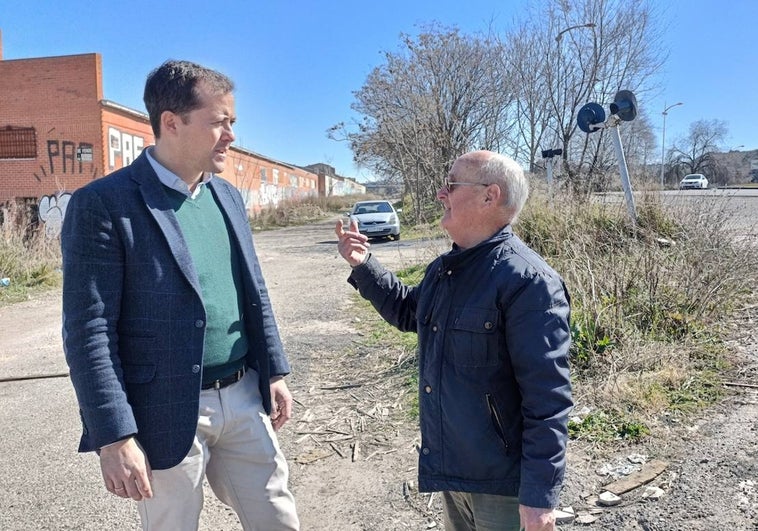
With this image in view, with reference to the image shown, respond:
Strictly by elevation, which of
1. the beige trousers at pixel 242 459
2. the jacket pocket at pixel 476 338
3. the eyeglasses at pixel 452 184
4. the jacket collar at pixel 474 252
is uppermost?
the eyeglasses at pixel 452 184

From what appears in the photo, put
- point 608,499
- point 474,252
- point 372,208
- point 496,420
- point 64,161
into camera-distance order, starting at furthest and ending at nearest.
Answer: point 64,161 < point 372,208 < point 608,499 < point 474,252 < point 496,420

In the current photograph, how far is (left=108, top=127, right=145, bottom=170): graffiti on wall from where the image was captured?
2155 cm

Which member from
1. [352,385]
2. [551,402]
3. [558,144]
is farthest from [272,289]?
[558,144]

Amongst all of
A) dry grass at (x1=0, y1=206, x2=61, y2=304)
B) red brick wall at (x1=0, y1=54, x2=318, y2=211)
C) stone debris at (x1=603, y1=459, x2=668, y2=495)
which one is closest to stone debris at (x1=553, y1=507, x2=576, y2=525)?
stone debris at (x1=603, y1=459, x2=668, y2=495)

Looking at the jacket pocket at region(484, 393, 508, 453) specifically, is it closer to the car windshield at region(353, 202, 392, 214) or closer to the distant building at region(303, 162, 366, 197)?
the car windshield at region(353, 202, 392, 214)

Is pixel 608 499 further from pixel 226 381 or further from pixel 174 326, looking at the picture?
pixel 174 326

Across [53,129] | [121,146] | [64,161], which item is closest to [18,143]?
[53,129]

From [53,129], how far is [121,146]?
7.93 ft

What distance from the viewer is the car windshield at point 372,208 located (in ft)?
64.1

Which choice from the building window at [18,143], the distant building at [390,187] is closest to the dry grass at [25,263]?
the building window at [18,143]

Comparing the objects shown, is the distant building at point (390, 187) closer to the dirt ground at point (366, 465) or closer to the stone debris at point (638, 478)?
the dirt ground at point (366, 465)

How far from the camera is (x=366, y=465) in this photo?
3498 millimetres

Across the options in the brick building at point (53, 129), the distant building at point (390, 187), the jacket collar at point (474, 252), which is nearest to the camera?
the jacket collar at point (474, 252)

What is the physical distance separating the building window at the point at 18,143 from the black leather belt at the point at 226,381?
77.9 feet
